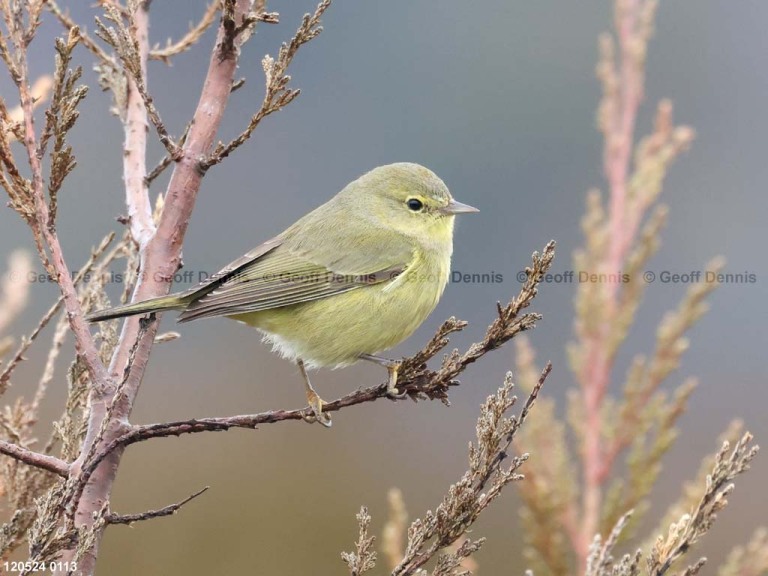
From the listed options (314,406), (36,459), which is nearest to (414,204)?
(314,406)


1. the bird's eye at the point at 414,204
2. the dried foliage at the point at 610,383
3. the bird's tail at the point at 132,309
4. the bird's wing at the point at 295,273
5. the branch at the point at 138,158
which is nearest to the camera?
the bird's tail at the point at 132,309

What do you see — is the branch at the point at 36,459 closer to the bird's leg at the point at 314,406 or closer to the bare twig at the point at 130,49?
the bird's leg at the point at 314,406

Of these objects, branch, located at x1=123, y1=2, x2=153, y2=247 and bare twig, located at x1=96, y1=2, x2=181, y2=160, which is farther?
branch, located at x1=123, y1=2, x2=153, y2=247

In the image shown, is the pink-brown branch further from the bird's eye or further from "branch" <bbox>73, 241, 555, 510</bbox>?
"branch" <bbox>73, 241, 555, 510</bbox>

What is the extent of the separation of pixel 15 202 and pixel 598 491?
3.08 meters

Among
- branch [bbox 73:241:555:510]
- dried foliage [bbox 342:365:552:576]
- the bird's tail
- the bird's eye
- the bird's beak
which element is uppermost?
the bird's eye

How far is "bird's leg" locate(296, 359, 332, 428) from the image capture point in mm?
2949

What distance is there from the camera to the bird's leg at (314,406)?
9.68ft

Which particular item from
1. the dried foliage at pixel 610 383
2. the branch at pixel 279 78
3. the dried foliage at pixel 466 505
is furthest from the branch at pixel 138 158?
the dried foliage at pixel 610 383

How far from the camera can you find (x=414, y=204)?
4.31 m

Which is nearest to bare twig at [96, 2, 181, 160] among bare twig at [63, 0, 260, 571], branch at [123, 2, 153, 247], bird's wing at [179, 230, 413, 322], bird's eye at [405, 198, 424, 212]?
bare twig at [63, 0, 260, 571]

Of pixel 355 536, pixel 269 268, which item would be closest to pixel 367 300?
pixel 269 268

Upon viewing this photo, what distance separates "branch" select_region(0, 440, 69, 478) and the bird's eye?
2312 mm

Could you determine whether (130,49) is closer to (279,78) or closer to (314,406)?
(279,78)
